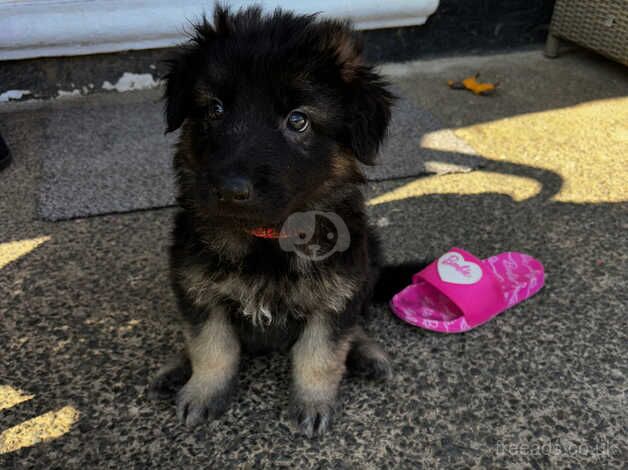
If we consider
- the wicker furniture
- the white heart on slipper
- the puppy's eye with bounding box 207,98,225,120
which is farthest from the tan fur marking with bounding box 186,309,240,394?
the wicker furniture

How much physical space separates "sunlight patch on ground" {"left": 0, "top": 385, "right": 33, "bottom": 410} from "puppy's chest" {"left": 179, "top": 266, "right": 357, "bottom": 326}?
852 millimetres

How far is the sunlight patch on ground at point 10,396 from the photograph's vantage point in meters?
2.30

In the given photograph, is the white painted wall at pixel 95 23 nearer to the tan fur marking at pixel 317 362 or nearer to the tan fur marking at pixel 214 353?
the tan fur marking at pixel 214 353

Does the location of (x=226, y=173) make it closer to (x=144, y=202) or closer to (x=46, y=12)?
(x=144, y=202)

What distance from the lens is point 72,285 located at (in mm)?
2969

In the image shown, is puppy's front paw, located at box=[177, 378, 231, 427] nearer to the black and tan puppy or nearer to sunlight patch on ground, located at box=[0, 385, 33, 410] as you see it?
the black and tan puppy

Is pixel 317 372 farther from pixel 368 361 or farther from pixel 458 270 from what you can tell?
pixel 458 270

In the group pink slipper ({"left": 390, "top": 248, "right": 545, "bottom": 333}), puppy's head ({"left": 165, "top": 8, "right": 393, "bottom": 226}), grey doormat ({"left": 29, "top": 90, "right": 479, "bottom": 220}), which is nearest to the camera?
puppy's head ({"left": 165, "top": 8, "right": 393, "bottom": 226})

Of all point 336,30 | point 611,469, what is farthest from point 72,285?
point 611,469

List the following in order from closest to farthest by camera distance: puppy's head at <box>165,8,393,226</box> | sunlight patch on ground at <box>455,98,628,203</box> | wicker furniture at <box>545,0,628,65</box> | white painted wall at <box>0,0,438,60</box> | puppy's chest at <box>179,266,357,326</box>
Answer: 1. puppy's head at <box>165,8,393,226</box>
2. puppy's chest at <box>179,266,357,326</box>
3. sunlight patch on ground at <box>455,98,628,203</box>
4. white painted wall at <box>0,0,438,60</box>
5. wicker furniture at <box>545,0,628,65</box>

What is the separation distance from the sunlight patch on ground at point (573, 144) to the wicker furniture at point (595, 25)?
1.93ft

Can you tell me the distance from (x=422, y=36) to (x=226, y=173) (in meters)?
4.69

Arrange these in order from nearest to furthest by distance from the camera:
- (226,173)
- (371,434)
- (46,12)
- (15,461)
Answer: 1. (226,173)
2. (15,461)
3. (371,434)
4. (46,12)

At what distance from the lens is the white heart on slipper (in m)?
2.75
